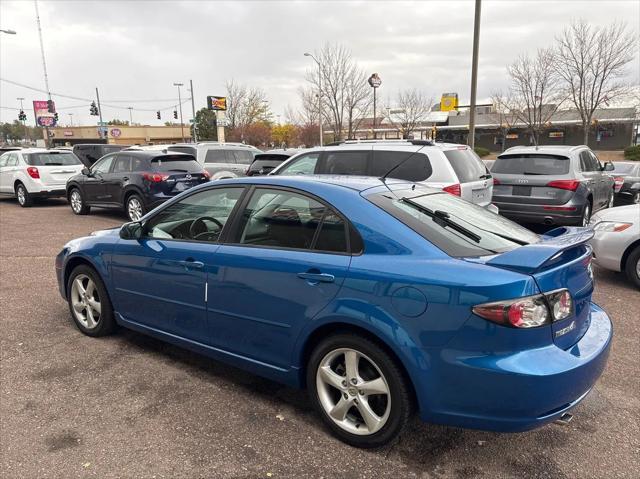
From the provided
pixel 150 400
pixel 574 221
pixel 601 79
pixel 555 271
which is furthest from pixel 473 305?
pixel 601 79

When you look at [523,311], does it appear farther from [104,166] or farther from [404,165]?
[104,166]

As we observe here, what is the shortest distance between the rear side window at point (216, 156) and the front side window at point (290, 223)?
35.0ft

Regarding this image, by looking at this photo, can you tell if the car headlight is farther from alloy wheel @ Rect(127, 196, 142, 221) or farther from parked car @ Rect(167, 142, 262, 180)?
parked car @ Rect(167, 142, 262, 180)

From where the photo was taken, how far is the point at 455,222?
303 centimetres

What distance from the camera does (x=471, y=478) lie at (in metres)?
2.58

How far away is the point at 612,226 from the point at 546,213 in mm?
2666

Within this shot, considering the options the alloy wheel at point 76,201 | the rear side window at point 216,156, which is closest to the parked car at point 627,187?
the rear side window at point 216,156

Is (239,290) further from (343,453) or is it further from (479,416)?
(479,416)

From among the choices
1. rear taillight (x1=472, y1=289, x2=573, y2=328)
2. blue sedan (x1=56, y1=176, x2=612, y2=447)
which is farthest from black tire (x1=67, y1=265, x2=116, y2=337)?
rear taillight (x1=472, y1=289, x2=573, y2=328)

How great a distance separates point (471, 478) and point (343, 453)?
0.70 m

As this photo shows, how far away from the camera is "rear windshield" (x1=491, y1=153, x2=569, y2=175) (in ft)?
29.2

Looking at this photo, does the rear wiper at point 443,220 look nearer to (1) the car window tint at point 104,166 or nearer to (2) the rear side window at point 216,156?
(1) the car window tint at point 104,166

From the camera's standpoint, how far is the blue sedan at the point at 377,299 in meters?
2.37

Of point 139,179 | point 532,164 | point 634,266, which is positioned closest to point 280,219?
point 634,266
